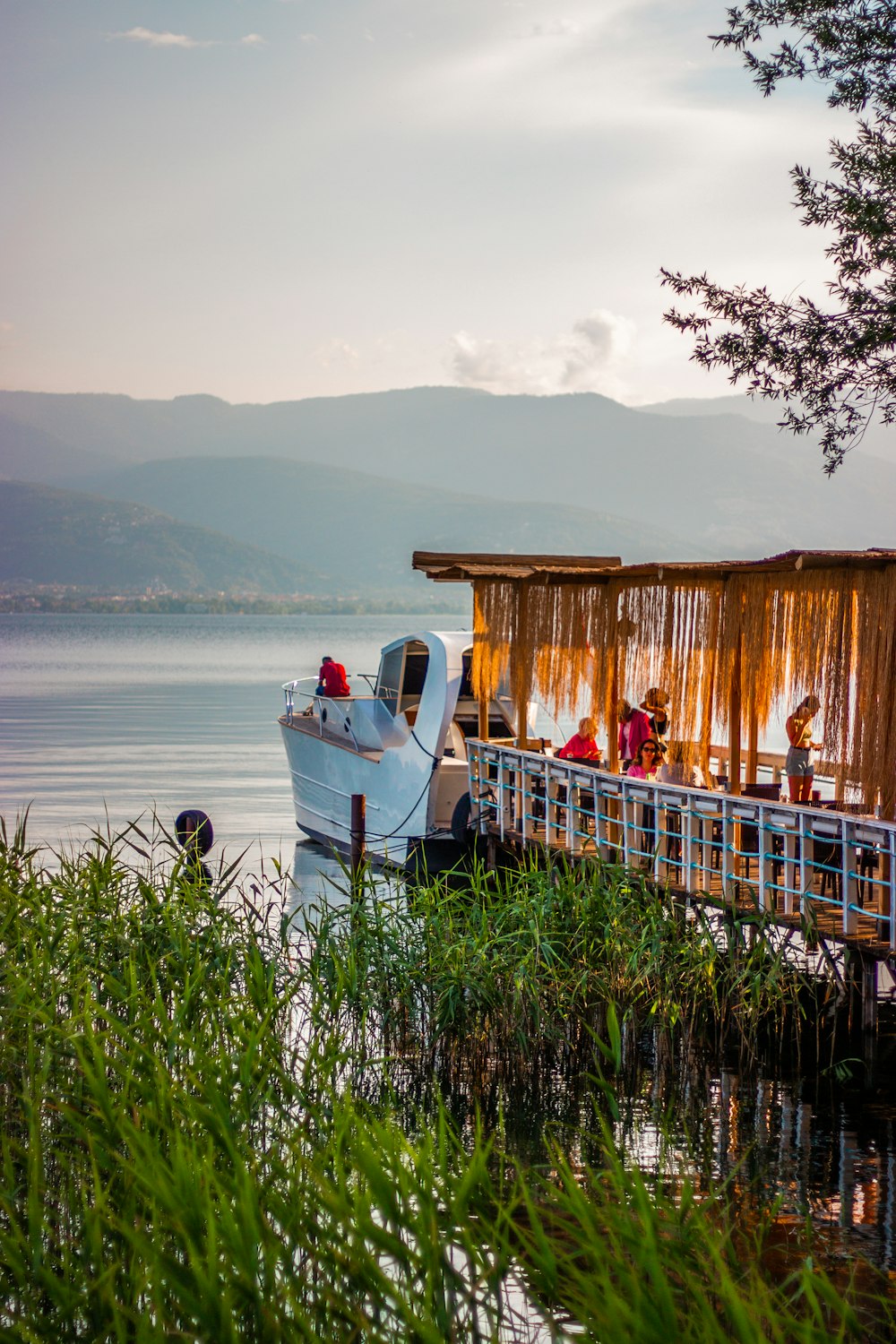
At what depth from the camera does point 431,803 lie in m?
20.1

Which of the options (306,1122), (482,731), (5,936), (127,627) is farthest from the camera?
(127,627)

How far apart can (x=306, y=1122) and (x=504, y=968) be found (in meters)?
4.30

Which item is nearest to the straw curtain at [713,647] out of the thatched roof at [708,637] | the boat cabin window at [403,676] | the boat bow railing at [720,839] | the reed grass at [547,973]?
the thatched roof at [708,637]

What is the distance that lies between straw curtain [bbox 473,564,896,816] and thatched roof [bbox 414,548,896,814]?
0.05 feet

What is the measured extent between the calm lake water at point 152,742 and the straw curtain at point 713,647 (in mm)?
3796

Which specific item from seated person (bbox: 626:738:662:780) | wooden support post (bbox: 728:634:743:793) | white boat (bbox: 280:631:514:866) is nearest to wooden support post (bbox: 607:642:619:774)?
seated person (bbox: 626:738:662:780)

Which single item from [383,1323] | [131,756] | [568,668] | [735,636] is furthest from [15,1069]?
[131,756]

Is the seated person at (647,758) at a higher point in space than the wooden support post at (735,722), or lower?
lower

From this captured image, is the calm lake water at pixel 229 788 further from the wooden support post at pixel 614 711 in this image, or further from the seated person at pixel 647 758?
the seated person at pixel 647 758

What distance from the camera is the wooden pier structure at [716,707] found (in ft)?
34.9

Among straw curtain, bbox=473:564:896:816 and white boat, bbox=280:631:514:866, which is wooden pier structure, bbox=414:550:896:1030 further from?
white boat, bbox=280:631:514:866

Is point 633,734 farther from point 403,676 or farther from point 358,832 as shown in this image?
point 403,676

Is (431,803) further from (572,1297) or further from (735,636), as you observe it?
(572,1297)

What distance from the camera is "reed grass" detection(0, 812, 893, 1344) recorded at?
15.6 ft
